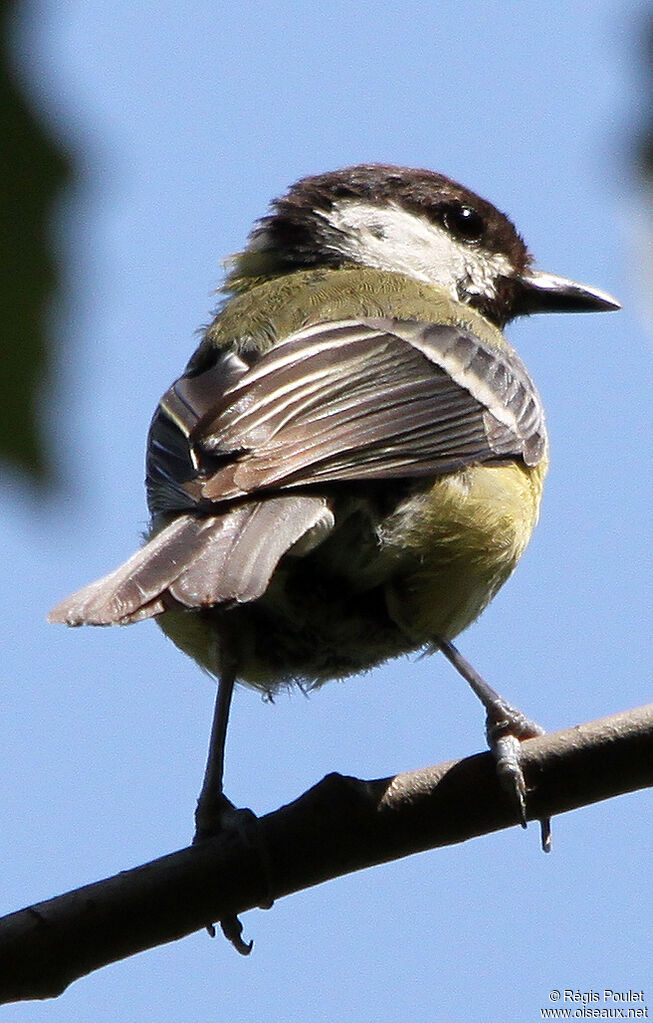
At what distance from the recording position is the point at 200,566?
2.48 meters

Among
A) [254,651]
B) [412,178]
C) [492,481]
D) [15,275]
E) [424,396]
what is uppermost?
[15,275]

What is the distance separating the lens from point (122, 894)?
91.6 inches

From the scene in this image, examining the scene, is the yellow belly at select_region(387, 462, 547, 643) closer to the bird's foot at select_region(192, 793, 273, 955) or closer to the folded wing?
the folded wing

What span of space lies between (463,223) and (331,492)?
236cm

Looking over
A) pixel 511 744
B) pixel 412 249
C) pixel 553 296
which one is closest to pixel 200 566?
pixel 511 744

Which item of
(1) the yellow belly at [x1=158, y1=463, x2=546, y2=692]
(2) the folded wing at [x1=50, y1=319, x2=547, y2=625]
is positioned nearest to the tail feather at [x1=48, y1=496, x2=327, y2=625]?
(2) the folded wing at [x1=50, y1=319, x2=547, y2=625]

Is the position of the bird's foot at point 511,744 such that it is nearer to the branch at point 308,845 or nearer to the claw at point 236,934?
the branch at point 308,845

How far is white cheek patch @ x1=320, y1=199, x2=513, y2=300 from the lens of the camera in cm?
475

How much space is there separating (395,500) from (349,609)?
0.31m

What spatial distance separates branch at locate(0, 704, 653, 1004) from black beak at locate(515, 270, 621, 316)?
2766 mm

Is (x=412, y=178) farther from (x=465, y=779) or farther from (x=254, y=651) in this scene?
(x=465, y=779)

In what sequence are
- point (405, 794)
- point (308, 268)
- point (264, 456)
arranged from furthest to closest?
1. point (308, 268)
2. point (264, 456)
3. point (405, 794)

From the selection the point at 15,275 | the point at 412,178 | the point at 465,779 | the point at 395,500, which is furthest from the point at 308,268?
the point at 15,275

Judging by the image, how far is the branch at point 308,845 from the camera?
2289 millimetres
